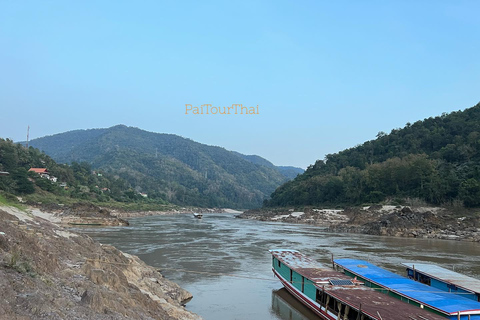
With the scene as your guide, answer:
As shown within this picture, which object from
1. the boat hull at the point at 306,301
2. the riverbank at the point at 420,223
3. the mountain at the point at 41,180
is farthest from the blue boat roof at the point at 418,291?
the mountain at the point at 41,180

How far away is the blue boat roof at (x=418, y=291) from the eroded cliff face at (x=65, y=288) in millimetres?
8552

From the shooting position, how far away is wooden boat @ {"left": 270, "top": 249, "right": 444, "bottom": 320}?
502 inches

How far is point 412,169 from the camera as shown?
7712 cm

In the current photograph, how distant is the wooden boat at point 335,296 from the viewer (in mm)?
12755

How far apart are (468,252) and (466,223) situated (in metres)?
18.7

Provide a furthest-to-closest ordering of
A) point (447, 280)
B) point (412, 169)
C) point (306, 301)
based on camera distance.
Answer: point (412, 169) → point (306, 301) → point (447, 280)

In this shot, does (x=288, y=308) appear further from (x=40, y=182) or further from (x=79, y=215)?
(x=40, y=182)

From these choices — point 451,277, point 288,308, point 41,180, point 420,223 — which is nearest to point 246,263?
point 288,308

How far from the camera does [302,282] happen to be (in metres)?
18.4

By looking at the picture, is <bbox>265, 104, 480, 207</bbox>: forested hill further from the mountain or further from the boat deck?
the mountain

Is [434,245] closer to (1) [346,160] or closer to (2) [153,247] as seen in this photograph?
(2) [153,247]

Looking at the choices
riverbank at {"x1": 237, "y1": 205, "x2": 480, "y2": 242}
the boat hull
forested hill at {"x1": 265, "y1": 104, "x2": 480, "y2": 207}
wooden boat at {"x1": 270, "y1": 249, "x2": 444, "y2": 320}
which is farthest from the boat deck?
forested hill at {"x1": 265, "y1": 104, "x2": 480, "y2": 207}

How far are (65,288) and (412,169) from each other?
7779 centimetres

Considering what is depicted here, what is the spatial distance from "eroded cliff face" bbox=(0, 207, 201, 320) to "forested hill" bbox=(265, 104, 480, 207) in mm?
62414
